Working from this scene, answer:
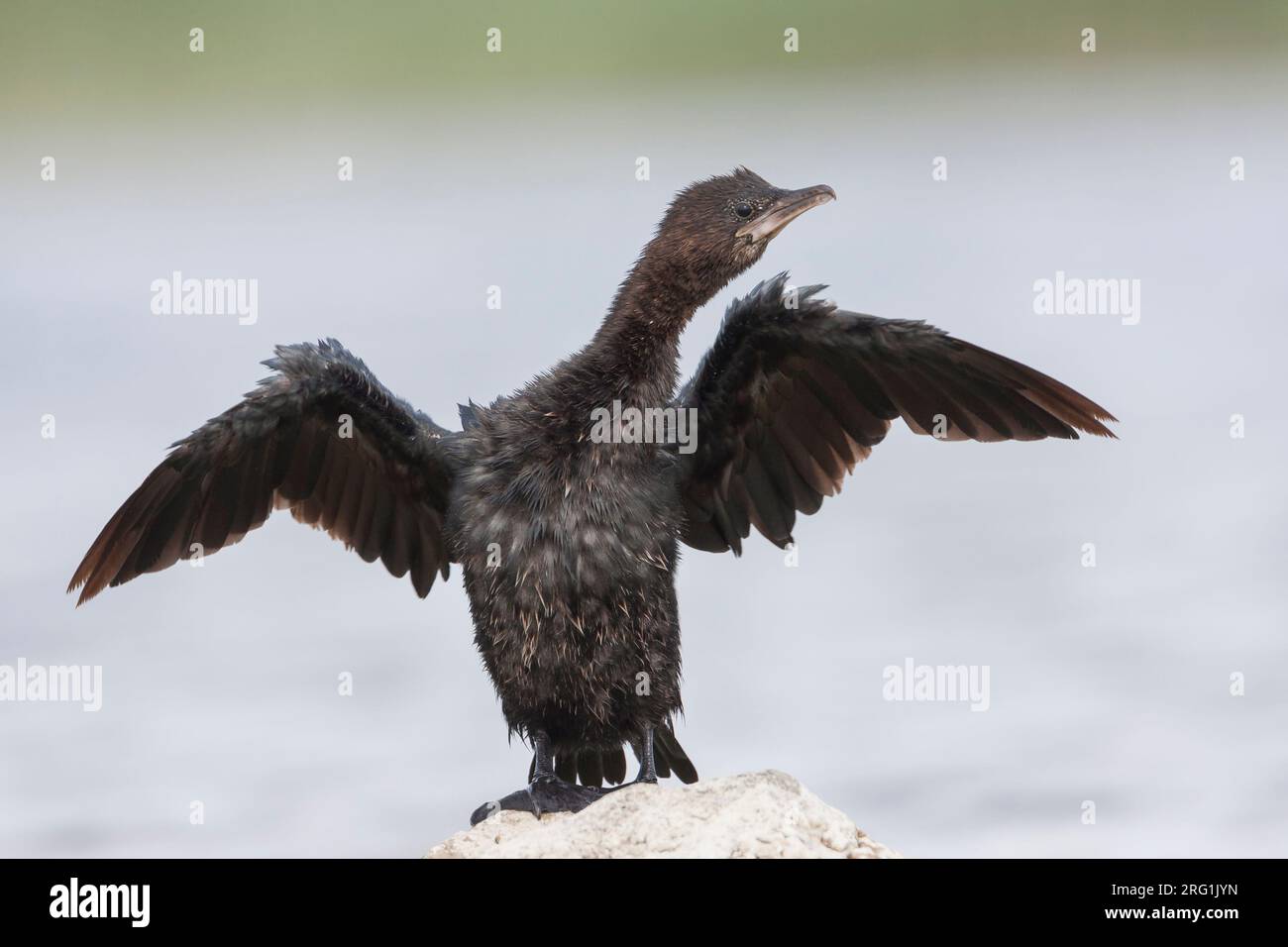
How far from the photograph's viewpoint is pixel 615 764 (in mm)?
7566

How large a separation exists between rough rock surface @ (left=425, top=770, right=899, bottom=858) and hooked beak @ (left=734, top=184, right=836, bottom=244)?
105 inches

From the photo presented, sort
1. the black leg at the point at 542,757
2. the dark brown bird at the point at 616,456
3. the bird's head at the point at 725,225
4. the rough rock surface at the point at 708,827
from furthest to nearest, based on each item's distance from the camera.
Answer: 1. the bird's head at the point at 725,225
2. the black leg at the point at 542,757
3. the dark brown bird at the point at 616,456
4. the rough rock surface at the point at 708,827

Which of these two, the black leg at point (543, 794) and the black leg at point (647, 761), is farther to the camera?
the black leg at point (647, 761)

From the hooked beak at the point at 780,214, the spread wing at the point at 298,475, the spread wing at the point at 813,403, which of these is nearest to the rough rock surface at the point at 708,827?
the spread wing at the point at 813,403

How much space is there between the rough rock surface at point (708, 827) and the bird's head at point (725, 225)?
2.55 meters

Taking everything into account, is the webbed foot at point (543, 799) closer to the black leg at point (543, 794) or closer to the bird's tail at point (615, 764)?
the black leg at point (543, 794)

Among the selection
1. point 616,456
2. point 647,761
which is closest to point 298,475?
point 616,456

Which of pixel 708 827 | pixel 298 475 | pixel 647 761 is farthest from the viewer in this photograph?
pixel 298 475

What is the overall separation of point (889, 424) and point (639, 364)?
1.24 meters

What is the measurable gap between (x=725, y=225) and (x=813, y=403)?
3.12 feet

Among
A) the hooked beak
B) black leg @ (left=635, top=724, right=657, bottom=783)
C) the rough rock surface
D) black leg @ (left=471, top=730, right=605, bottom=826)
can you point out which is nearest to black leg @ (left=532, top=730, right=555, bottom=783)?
black leg @ (left=471, top=730, right=605, bottom=826)

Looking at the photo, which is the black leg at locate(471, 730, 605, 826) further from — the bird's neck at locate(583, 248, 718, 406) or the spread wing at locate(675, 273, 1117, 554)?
the bird's neck at locate(583, 248, 718, 406)

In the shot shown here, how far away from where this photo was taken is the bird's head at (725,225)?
7.33 metres

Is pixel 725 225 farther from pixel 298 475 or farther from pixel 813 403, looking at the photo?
pixel 298 475
